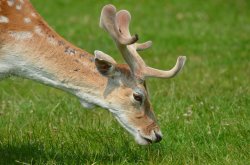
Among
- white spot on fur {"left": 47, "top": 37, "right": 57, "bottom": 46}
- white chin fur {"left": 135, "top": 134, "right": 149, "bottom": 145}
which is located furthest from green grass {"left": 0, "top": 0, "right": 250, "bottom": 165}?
white spot on fur {"left": 47, "top": 37, "right": 57, "bottom": 46}

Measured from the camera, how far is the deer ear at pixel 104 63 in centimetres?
514

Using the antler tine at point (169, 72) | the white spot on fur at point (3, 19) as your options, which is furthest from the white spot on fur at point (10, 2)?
the antler tine at point (169, 72)

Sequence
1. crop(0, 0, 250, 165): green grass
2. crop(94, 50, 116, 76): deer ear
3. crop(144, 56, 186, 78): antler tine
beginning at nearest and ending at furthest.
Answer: crop(94, 50, 116, 76): deer ear, crop(144, 56, 186, 78): antler tine, crop(0, 0, 250, 165): green grass

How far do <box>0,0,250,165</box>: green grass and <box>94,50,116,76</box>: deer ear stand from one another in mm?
680

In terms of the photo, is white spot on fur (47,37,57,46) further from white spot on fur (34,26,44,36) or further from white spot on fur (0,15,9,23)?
white spot on fur (0,15,9,23)

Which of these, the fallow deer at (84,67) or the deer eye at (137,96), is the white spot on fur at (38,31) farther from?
the deer eye at (137,96)

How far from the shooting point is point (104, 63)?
5.21m

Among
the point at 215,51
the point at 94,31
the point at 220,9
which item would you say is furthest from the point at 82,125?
the point at 220,9

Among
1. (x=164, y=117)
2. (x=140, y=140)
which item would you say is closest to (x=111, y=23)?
(x=140, y=140)

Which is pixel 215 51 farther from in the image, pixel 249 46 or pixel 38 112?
pixel 38 112

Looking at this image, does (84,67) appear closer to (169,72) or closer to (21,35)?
(21,35)

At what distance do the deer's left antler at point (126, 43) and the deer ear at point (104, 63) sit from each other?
119 millimetres

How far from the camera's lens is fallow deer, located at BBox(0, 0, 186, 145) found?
5.19 metres

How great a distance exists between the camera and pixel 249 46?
11.1 metres
